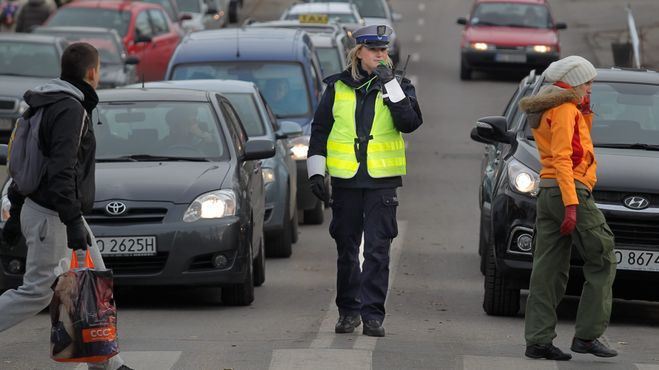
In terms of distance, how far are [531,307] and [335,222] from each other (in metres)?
1.38

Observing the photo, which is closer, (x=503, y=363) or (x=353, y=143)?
(x=503, y=363)

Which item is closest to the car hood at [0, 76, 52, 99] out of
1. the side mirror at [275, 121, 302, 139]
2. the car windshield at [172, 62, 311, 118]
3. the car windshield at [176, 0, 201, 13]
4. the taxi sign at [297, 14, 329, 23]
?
the car windshield at [172, 62, 311, 118]

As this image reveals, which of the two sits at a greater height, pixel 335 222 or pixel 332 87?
pixel 332 87

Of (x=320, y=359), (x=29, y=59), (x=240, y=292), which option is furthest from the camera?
(x=29, y=59)

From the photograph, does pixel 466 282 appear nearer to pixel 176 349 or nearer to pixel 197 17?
pixel 176 349

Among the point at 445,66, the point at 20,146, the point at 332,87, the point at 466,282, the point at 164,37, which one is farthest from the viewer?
the point at 445,66

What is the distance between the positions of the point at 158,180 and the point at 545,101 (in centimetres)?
334

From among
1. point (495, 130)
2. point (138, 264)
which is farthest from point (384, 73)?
point (138, 264)

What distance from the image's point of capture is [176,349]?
993 cm

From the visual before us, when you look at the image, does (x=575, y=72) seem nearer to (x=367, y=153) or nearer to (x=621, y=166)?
(x=367, y=153)

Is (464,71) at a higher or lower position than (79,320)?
lower

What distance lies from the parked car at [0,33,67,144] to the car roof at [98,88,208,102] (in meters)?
10.4

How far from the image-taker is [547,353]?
9.80 m

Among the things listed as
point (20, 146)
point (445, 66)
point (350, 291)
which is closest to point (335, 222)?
point (350, 291)
